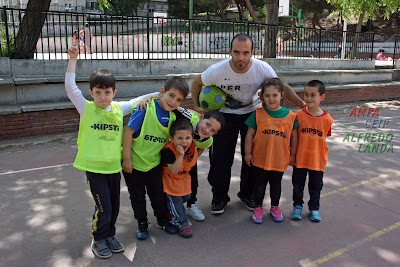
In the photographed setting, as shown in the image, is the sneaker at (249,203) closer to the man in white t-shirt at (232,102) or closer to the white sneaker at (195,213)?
the man in white t-shirt at (232,102)

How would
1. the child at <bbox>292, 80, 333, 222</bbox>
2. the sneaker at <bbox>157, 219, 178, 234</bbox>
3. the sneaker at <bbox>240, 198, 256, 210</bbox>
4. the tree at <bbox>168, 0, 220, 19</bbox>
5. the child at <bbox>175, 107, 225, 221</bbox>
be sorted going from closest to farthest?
the child at <bbox>175, 107, 225, 221</bbox>, the sneaker at <bbox>157, 219, 178, 234</bbox>, the child at <bbox>292, 80, 333, 222</bbox>, the sneaker at <bbox>240, 198, 256, 210</bbox>, the tree at <bbox>168, 0, 220, 19</bbox>

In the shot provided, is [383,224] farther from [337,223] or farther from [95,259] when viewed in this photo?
[95,259]

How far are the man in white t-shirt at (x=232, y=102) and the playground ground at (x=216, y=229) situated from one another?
325mm

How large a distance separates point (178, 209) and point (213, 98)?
1.23 meters

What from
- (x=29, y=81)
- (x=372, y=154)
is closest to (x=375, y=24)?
(x=372, y=154)

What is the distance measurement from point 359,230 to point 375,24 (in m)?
41.4

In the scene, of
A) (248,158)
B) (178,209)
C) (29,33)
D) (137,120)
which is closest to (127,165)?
(137,120)

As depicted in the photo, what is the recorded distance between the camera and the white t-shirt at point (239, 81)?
3789mm

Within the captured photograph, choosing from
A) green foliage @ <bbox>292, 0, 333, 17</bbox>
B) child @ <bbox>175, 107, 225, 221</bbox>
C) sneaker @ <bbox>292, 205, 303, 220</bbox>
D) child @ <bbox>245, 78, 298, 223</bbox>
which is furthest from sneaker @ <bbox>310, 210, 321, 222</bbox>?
green foliage @ <bbox>292, 0, 333, 17</bbox>

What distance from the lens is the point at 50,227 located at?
3684mm

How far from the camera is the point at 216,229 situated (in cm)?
372

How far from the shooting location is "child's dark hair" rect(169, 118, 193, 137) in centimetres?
318

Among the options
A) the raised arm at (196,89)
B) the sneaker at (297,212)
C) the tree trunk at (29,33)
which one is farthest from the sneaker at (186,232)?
the tree trunk at (29,33)

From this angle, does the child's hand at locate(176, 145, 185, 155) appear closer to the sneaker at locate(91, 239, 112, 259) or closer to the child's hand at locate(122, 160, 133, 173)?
the child's hand at locate(122, 160, 133, 173)
